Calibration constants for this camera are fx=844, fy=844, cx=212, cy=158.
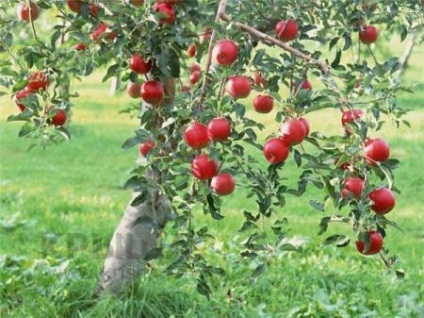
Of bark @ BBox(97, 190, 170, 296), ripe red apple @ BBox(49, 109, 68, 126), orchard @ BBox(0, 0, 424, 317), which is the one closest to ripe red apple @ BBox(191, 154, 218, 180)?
orchard @ BBox(0, 0, 424, 317)

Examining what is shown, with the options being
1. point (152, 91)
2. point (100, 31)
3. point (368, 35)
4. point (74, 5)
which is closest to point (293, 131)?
point (152, 91)

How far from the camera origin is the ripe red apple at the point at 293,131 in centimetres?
199

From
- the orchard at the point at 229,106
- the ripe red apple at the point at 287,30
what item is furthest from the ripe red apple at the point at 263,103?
the ripe red apple at the point at 287,30

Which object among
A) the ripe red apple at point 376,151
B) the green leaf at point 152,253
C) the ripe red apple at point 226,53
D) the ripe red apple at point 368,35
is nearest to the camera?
the ripe red apple at point 376,151

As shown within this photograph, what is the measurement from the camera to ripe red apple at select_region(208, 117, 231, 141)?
6.69 ft

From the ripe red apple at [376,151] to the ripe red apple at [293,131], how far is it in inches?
6.1

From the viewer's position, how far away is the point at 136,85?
302 centimetres

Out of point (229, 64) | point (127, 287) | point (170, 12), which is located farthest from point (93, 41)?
point (127, 287)

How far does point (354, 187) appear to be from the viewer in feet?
6.73

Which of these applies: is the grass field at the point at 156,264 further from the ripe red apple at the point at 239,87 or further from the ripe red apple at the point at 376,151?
the ripe red apple at the point at 376,151

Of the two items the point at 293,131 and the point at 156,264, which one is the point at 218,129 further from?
the point at 156,264

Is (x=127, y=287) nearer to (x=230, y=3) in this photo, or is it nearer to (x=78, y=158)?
(x=230, y=3)

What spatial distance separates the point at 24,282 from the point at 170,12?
242 centimetres

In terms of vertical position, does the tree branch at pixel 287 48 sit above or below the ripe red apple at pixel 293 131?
above
